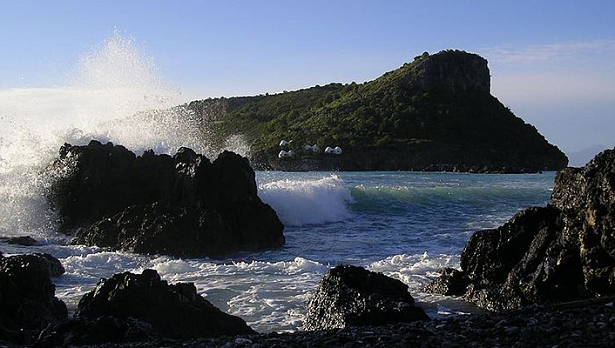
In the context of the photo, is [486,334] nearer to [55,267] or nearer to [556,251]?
[556,251]

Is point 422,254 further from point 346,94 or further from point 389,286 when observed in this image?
point 346,94

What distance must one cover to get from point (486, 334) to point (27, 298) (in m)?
7.19

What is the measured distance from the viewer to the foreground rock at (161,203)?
1973 centimetres

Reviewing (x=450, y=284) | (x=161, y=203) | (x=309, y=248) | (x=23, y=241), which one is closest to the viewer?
(x=450, y=284)

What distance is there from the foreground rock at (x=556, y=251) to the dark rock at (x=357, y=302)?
6.54 ft

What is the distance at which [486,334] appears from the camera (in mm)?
7070

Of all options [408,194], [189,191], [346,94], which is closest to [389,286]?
[189,191]

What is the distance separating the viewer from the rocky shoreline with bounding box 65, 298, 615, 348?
263 inches

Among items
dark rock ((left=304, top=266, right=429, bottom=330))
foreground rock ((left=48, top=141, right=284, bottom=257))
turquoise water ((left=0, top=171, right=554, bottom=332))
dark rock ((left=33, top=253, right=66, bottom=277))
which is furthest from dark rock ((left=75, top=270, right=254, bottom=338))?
foreground rock ((left=48, top=141, right=284, bottom=257))

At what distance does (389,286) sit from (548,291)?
8.57 ft

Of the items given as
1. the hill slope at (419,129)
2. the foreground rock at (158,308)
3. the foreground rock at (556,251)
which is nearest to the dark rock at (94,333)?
the foreground rock at (158,308)

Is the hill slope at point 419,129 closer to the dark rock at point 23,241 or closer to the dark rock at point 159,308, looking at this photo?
the dark rock at point 23,241

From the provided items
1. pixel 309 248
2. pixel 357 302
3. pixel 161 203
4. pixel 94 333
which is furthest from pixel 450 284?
pixel 161 203

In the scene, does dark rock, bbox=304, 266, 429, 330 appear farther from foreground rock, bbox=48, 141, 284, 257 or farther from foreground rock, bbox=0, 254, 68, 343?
foreground rock, bbox=48, 141, 284, 257
